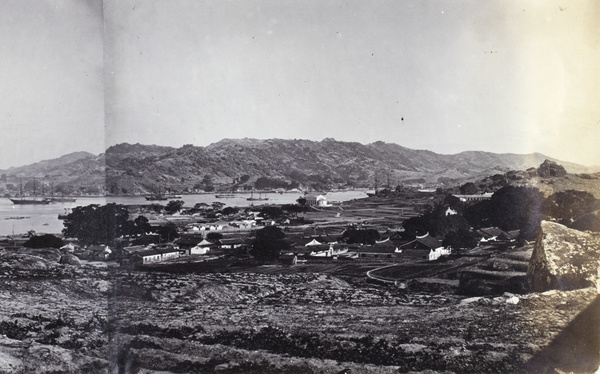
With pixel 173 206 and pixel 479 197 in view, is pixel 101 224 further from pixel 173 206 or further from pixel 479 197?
pixel 479 197

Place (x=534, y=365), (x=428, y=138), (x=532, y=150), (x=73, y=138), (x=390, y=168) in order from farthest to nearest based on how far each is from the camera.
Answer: (x=73, y=138) → (x=390, y=168) → (x=428, y=138) → (x=532, y=150) → (x=534, y=365)

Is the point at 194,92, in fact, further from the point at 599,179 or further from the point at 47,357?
the point at 599,179

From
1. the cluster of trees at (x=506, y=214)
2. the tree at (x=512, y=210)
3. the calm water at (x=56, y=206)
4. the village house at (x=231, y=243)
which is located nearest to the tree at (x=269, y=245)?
the village house at (x=231, y=243)

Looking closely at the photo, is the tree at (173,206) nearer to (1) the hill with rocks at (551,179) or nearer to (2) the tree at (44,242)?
(2) the tree at (44,242)

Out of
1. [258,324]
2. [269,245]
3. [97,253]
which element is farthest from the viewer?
[97,253]

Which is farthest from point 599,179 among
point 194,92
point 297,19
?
point 194,92

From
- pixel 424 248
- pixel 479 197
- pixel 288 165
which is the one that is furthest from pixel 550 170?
pixel 288 165
